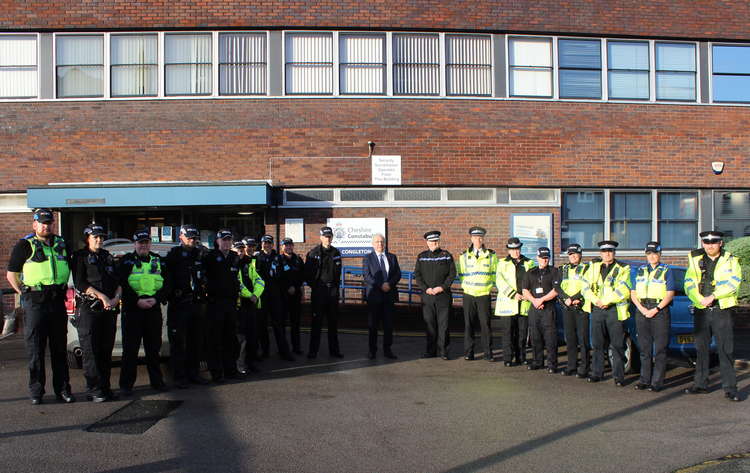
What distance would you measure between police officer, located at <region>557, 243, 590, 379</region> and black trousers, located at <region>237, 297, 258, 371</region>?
4.22 metres

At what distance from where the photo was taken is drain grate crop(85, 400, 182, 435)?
5.82 meters

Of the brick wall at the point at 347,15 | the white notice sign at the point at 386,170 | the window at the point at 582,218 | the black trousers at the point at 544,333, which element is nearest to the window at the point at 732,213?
the window at the point at 582,218

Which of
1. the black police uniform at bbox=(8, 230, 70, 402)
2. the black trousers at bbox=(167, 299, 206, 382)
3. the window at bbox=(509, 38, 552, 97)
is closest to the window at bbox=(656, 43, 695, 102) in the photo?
the window at bbox=(509, 38, 552, 97)

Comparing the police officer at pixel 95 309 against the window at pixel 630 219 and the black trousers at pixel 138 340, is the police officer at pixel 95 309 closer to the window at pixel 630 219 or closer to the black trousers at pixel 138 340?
the black trousers at pixel 138 340

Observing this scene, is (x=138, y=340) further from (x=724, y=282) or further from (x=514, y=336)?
(x=724, y=282)

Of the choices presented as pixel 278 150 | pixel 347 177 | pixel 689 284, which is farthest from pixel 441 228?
pixel 689 284

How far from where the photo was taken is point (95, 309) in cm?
→ 695

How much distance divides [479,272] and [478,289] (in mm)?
262

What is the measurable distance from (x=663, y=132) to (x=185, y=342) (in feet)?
40.4

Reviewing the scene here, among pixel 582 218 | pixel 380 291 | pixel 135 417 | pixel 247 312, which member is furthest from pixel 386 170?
pixel 135 417

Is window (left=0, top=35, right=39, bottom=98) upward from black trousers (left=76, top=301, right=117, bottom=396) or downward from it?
upward

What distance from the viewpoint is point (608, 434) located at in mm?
5730

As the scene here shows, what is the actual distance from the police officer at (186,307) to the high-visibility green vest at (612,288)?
4923mm

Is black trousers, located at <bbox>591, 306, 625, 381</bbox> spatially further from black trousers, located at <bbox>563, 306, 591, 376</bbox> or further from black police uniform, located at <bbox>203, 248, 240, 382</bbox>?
black police uniform, located at <bbox>203, 248, 240, 382</bbox>
